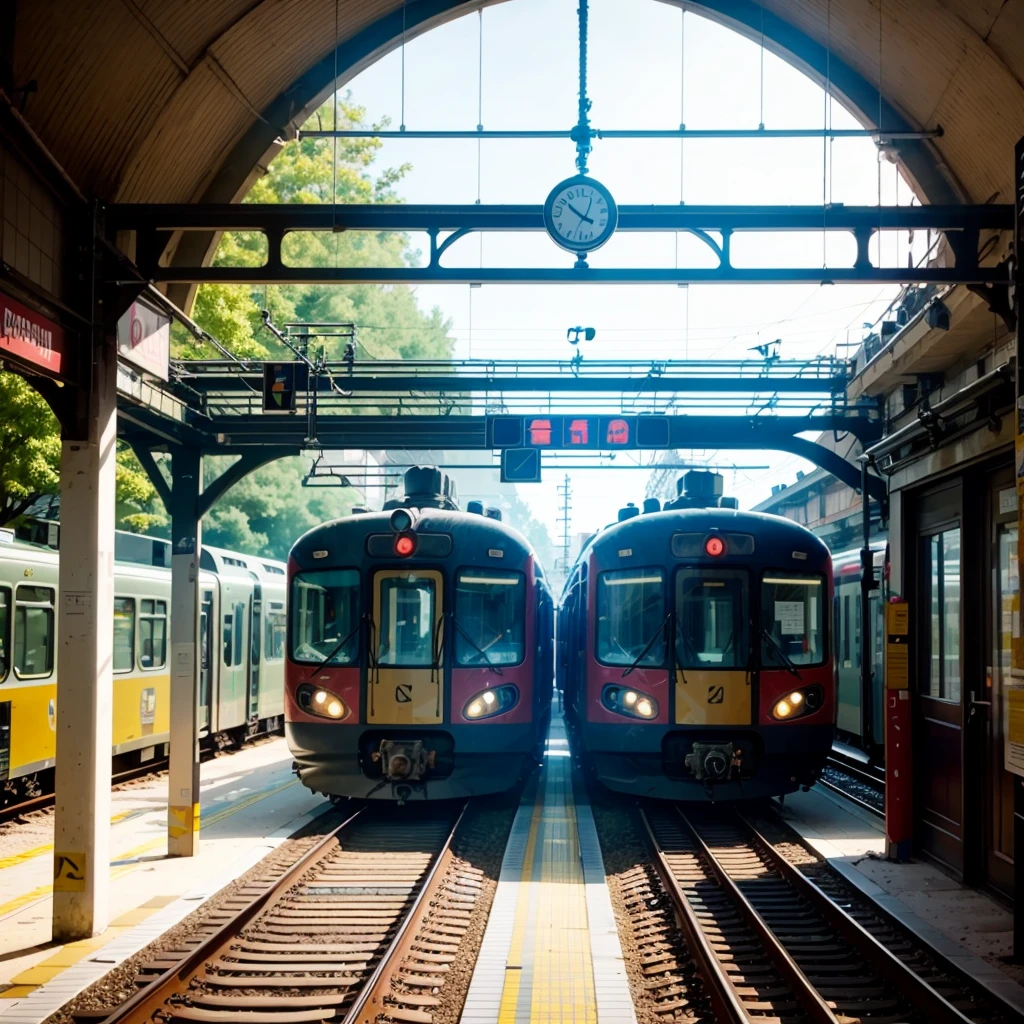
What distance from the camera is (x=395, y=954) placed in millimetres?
6578

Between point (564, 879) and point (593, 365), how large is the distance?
7.59 m

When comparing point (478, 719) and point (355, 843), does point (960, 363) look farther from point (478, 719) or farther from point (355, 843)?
point (355, 843)

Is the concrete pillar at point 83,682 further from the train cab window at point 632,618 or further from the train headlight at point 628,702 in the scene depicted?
the train cab window at point 632,618

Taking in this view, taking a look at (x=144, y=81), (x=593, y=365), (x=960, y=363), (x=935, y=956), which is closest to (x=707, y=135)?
(x=960, y=363)

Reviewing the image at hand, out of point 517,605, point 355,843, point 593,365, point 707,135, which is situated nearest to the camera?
point 707,135

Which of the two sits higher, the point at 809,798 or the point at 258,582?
the point at 258,582

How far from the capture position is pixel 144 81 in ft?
25.4

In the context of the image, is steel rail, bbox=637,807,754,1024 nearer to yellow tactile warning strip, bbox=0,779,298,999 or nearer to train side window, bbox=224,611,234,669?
yellow tactile warning strip, bbox=0,779,298,999

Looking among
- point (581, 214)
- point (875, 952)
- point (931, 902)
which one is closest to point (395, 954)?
point (875, 952)

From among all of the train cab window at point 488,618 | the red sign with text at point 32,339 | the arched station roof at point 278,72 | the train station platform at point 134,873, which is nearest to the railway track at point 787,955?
the train cab window at point 488,618

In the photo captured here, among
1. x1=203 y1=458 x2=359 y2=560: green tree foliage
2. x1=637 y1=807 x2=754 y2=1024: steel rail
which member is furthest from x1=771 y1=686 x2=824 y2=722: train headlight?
x1=203 y1=458 x2=359 y2=560: green tree foliage

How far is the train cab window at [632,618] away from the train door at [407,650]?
1576 mm

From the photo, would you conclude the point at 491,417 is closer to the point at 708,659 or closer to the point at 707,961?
the point at 708,659

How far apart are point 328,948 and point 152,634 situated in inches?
359
